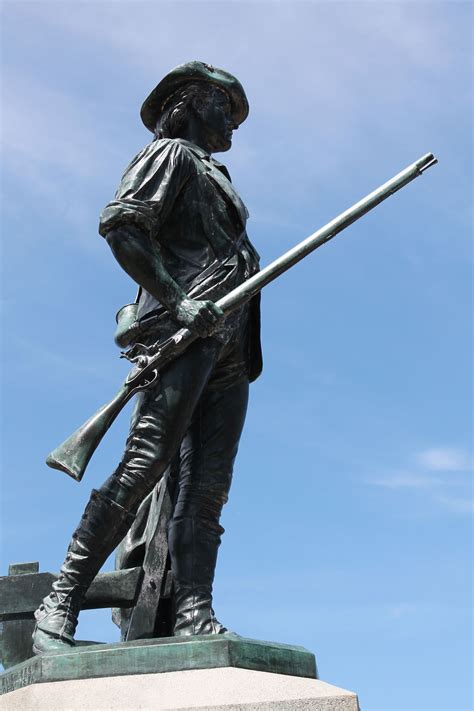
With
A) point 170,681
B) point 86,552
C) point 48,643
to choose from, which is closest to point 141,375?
point 86,552

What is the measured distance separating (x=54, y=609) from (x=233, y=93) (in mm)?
3424

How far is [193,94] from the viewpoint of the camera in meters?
7.42

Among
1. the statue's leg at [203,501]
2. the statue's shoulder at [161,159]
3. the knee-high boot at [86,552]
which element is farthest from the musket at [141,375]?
the statue's shoulder at [161,159]

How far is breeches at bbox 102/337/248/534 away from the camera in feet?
21.1

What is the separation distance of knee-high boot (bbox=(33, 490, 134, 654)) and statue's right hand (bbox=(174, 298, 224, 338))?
105cm

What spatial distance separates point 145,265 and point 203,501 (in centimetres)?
141

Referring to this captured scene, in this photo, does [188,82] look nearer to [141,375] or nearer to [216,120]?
[216,120]

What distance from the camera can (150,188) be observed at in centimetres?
683

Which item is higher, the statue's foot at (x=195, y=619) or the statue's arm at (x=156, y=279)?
the statue's arm at (x=156, y=279)

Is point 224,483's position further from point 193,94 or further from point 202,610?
point 193,94

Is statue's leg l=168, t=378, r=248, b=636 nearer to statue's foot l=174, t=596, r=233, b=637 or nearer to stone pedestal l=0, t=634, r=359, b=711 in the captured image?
statue's foot l=174, t=596, r=233, b=637

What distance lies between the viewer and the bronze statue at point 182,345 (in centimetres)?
641

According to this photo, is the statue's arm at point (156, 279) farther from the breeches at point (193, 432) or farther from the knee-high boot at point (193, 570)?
the knee-high boot at point (193, 570)

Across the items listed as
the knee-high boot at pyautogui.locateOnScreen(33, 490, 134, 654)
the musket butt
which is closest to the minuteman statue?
the knee-high boot at pyautogui.locateOnScreen(33, 490, 134, 654)
